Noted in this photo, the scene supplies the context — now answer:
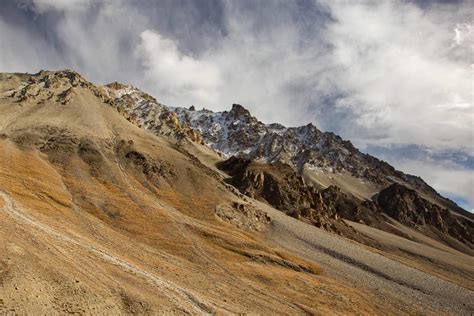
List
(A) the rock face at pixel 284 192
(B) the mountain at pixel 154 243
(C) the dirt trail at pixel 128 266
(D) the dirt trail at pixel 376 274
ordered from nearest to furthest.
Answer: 1. (B) the mountain at pixel 154 243
2. (C) the dirt trail at pixel 128 266
3. (D) the dirt trail at pixel 376 274
4. (A) the rock face at pixel 284 192

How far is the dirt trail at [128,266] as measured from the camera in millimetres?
33375

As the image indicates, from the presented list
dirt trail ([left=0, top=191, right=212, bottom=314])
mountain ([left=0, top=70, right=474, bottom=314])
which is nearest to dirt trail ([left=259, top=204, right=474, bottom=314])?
mountain ([left=0, top=70, right=474, bottom=314])

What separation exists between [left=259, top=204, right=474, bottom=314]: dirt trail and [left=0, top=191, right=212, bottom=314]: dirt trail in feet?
110

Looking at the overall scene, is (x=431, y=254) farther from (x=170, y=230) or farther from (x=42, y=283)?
(x=42, y=283)

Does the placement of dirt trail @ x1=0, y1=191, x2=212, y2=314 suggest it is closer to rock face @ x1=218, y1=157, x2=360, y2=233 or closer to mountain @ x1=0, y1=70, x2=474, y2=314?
mountain @ x1=0, y1=70, x2=474, y2=314

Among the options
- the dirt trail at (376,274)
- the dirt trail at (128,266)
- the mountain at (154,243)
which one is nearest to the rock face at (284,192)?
the mountain at (154,243)

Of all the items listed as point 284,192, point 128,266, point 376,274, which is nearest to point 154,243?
point 128,266

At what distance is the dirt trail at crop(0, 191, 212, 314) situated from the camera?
109 feet

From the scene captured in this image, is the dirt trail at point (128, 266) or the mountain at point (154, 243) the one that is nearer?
the mountain at point (154, 243)

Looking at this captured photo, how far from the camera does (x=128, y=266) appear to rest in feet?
127

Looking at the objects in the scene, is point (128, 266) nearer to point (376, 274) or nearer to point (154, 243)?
point (154, 243)

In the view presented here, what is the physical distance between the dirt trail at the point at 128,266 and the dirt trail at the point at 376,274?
33.5m

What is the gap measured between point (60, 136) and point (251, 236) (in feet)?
207

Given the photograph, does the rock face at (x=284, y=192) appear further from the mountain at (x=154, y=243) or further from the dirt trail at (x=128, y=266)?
the dirt trail at (x=128, y=266)
